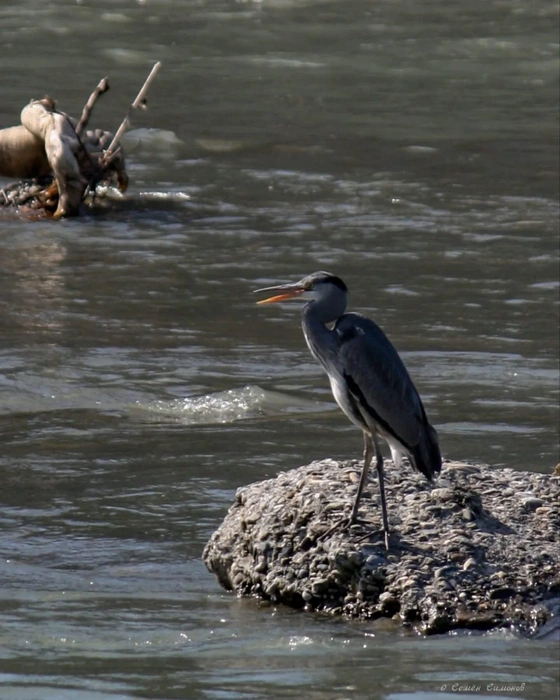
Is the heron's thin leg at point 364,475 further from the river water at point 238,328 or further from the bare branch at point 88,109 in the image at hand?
the bare branch at point 88,109

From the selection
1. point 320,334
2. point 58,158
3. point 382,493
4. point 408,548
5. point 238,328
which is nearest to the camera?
point 408,548

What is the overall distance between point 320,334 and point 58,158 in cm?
920

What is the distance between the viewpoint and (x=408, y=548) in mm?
5637

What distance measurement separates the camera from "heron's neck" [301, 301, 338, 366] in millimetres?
6250

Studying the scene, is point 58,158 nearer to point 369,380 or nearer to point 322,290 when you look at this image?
point 322,290

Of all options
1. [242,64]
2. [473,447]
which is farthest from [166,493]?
[242,64]

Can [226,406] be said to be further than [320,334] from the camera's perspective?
Yes

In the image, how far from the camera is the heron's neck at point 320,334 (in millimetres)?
6250

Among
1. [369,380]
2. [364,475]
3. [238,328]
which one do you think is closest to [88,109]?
[238,328]

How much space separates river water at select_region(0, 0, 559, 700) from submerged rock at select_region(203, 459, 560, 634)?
0.14 meters

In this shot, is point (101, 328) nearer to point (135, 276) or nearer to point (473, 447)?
point (135, 276)

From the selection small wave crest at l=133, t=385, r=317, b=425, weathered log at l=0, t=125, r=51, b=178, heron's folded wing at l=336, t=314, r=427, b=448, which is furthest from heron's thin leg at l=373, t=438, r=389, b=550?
weathered log at l=0, t=125, r=51, b=178

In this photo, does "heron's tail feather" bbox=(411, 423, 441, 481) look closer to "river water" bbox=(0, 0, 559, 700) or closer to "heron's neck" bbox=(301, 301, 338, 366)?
"heron's neck" bbox=(301, 301, 338, 366)

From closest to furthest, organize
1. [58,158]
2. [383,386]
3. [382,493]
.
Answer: [382,493]
[383,386]
[58,158]
